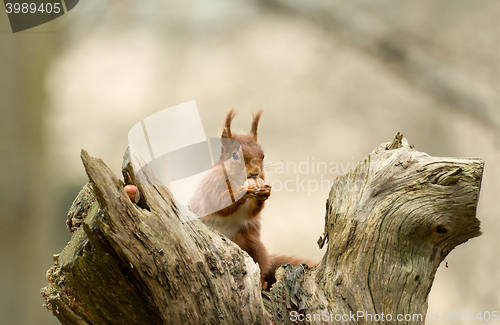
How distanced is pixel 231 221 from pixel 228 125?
0.46 meters

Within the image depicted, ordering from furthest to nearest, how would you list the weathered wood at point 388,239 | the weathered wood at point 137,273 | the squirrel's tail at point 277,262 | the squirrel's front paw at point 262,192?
the squirrel's tail at point 277,262
the squirrel's front paw at point 262,192
the weathered wood at point 388,239
the weathered wood at point 137,273

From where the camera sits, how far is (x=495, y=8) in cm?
207

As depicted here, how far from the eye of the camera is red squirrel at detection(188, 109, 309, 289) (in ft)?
5.30

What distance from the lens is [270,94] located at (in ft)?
5.79

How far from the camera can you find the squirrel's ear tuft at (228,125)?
160cm

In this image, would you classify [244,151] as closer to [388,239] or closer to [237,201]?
[237,201]

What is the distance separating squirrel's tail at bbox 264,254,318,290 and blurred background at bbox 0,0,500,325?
11 centimetres

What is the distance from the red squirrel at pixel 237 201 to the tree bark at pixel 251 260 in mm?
433

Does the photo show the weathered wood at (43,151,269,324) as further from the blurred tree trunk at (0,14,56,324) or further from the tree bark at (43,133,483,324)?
the blurred tree trunk at (0,14,56,324)

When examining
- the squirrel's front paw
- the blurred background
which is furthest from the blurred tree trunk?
the squirrel's front paw

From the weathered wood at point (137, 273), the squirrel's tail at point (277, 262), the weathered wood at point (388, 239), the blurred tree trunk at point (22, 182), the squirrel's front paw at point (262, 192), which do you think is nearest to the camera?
the weathered wood at point (137, 273)

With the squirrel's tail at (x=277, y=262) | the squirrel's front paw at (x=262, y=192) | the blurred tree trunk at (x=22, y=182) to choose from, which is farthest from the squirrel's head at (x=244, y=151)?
the blurred tree trunk at (x=22, y=182)

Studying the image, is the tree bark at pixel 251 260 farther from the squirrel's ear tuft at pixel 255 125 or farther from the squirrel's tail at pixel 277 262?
the squirrel's ear tuft at pixel 255 125

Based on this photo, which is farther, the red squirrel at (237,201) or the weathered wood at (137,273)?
the red squirrel at (237,201)
